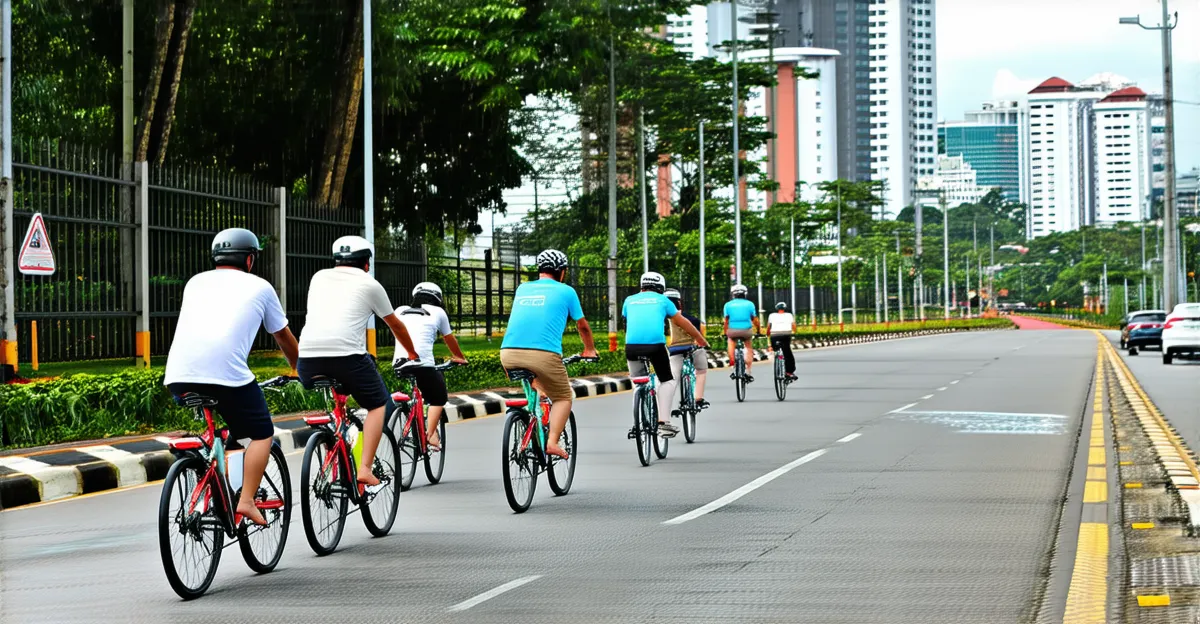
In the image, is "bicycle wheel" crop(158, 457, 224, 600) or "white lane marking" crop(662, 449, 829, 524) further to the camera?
"white lane marking" crop(662, 449, 829, 524)

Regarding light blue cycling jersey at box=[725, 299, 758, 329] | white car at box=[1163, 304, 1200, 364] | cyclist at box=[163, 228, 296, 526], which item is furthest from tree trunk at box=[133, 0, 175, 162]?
white car at box=[1163, 304, 1200, 364]

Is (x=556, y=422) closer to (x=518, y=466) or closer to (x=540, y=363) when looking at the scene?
(x=540, y=363)

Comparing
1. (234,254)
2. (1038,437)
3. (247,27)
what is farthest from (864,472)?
(247,27)

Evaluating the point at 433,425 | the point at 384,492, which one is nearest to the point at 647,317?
the point at 433,425

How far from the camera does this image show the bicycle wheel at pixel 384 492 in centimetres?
971

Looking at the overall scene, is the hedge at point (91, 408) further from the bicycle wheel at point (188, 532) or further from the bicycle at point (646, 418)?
the bicycle wheel at point (188, 532)

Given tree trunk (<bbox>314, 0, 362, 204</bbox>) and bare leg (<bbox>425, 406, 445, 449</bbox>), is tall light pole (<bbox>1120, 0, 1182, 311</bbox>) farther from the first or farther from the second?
bare leg (<bbox>425, 406, 445, 449</bbox>)

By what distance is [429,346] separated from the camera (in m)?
12.5

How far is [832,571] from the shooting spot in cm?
836

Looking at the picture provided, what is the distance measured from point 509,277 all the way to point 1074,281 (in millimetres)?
134949

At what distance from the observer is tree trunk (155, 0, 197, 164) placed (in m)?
24.9

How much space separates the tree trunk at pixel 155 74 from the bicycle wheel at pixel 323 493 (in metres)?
17.1

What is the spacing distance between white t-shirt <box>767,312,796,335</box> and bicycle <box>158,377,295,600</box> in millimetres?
18598

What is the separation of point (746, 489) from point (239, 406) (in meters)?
5.50
